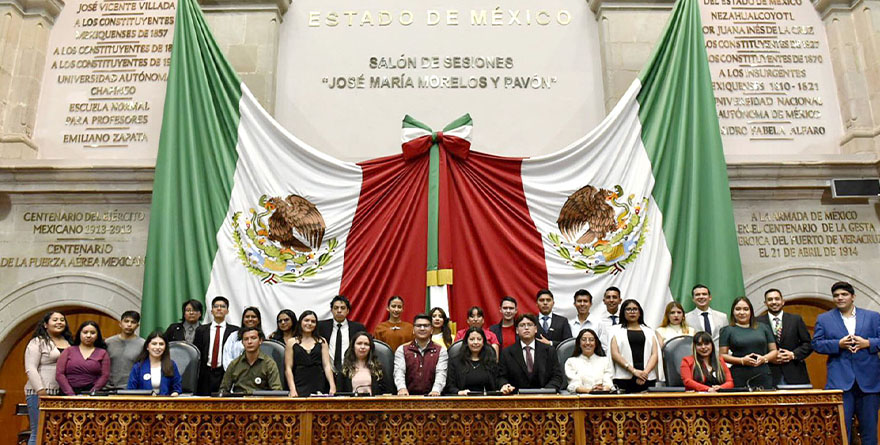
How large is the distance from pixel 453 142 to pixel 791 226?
12.5 feet

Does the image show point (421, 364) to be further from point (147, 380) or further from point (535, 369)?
Result: point (147, 380)

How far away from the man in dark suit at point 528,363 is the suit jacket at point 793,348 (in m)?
1.70

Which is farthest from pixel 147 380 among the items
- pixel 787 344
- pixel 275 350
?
pixel 787 344

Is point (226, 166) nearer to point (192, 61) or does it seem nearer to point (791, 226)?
point (192, 61)

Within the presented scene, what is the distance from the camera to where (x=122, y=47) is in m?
8.45

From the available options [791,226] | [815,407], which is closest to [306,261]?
[815,407]

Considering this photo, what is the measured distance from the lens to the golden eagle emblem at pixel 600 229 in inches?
273

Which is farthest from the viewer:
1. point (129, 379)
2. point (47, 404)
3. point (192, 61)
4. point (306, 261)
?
point (192, 61)

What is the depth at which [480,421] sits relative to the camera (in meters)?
4.26

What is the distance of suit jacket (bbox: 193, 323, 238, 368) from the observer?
5699mm

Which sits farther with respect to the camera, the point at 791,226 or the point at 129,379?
the point at 791,226

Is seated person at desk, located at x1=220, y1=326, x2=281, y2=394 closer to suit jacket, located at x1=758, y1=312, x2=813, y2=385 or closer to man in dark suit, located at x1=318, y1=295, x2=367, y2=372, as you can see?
man in dark suit, located at x1=318, y1=295, x2=367, y2=372

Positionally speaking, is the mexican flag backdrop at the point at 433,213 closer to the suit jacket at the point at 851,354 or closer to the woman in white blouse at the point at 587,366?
the suit jacket at the point at 851,354

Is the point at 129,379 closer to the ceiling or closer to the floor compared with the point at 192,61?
closer to the floor
